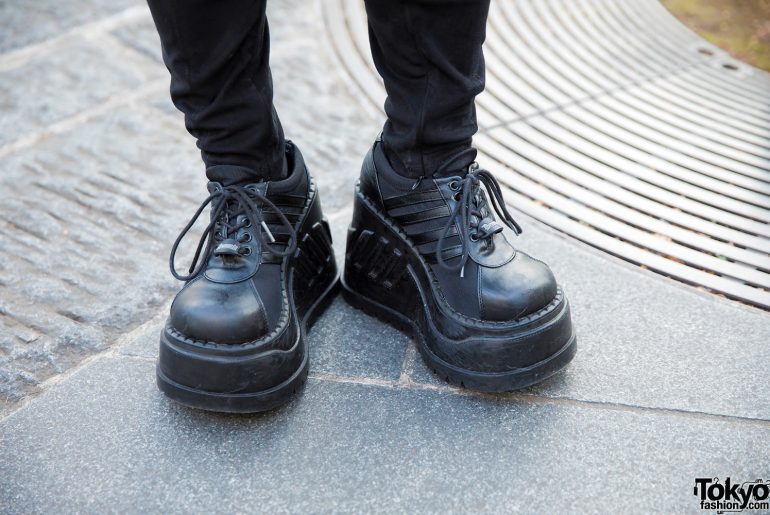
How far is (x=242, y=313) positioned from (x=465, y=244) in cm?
39

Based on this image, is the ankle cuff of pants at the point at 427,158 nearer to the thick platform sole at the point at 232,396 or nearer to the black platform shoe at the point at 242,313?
the black platform shoe at the point at 242,313

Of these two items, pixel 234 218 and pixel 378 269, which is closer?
pixel 234 218

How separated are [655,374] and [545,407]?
232mm

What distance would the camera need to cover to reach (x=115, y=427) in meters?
1.24

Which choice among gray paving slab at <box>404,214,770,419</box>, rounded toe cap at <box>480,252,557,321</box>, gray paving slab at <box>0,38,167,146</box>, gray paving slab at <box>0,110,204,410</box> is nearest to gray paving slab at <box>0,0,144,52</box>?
gray paving slab at <box>0,38,167,146</box>

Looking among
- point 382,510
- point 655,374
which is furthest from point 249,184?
point 655,374

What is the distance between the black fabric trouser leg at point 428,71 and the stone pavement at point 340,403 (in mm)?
394

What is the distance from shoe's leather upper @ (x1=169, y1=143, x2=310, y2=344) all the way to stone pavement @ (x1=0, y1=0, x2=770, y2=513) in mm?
181

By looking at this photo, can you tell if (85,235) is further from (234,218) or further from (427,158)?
(427,158)

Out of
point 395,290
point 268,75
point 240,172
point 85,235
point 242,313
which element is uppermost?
point 268,75

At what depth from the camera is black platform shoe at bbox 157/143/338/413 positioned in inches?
45.8

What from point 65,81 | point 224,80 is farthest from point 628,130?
point 65,81

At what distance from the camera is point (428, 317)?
1.30m

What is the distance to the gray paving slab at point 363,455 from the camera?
1.10 metres
